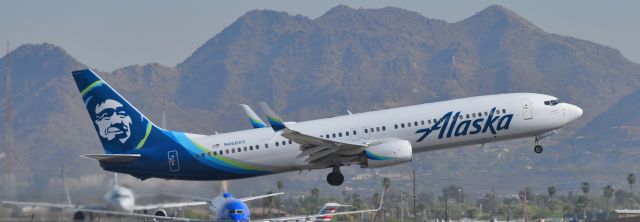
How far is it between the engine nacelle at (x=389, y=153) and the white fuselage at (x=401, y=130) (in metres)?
0.74

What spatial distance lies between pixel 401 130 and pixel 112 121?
1845cm

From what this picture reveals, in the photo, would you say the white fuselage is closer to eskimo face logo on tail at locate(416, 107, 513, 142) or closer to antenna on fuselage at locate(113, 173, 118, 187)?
eskimo face logo on tail at locate(416, 107, 513, 142)

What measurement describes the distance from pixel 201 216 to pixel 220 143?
6.80 meters

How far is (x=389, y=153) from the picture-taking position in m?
73.3

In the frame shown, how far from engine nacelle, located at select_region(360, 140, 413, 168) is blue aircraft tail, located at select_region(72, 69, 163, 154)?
13299 mm

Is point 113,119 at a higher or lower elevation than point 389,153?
higher

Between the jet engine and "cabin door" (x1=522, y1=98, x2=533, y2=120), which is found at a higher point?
"cabin door" (x1=522, y1=98, x2=533, y2=120)

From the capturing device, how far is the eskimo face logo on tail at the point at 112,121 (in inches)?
3031

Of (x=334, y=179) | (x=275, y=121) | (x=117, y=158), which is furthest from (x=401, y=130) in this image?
(x=117, y=158)

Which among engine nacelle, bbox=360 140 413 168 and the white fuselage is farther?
the white fuselage

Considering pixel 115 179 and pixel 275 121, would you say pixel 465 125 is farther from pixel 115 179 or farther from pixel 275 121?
pixel 115 179

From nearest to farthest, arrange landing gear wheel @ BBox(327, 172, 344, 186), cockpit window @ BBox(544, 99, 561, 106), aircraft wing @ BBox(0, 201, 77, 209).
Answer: aircraft wing @ BBox(0, 201, 77, 209) → landing gear wheel @ BBox(327, 172, 344, 186) → cockpit window @ BBox(544, 99, 561, 106)

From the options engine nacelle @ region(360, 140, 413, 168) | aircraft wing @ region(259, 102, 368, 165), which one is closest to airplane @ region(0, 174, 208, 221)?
aircraft wing @ region(259, 102, 368, 165)

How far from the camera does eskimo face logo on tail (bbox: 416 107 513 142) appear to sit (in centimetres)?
7400
